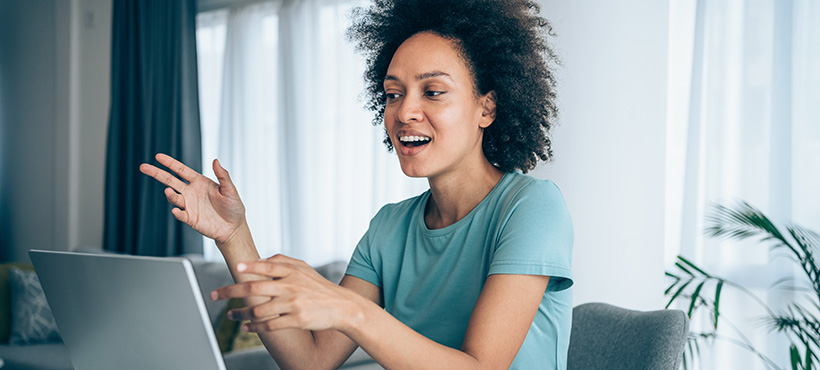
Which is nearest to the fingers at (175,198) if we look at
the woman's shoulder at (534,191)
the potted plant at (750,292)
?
the woman's shoulder at (534,191)

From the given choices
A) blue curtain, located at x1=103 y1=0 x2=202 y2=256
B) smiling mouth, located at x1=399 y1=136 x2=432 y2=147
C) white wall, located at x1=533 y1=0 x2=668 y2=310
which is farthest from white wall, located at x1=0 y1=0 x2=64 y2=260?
smiling mouth, located at x1=399 y1=136 x2=432 y2=147

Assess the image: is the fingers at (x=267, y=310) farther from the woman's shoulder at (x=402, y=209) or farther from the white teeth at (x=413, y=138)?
the woman's shoulder at (x=402, y=209)

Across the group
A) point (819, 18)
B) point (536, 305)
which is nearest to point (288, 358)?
point (536, 305)

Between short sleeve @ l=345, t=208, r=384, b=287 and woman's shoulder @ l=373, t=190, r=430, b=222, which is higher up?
woman's shoulder @ l=373, t=190, r=430, b=222

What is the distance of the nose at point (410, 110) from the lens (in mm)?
1129

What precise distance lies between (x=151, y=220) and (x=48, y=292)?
360 cm

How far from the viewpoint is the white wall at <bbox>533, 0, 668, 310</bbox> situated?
2.16 metres

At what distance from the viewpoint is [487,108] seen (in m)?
1.27

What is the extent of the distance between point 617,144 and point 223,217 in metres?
1.53

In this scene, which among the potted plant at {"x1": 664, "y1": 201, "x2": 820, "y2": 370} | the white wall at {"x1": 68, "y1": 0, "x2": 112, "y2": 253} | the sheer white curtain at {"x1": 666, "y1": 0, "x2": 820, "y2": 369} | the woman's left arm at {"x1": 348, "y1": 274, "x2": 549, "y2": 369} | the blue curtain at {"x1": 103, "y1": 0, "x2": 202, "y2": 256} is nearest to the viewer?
the woman's left arm at {"x1": 348, "y1": 274, "x2": 549, "y2": 369}

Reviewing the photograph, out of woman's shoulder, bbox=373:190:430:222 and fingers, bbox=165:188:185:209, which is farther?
woman's shoulder, bbox=373:190:430:222

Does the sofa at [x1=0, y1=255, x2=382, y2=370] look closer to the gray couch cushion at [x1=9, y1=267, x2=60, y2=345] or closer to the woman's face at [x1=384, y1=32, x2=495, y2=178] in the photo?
the gray couch cushion at [x1=9, y1=267, x2=60, y2=345]

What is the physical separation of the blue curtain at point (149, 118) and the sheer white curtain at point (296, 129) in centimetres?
15

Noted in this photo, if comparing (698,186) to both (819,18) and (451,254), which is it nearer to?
(819,18)
